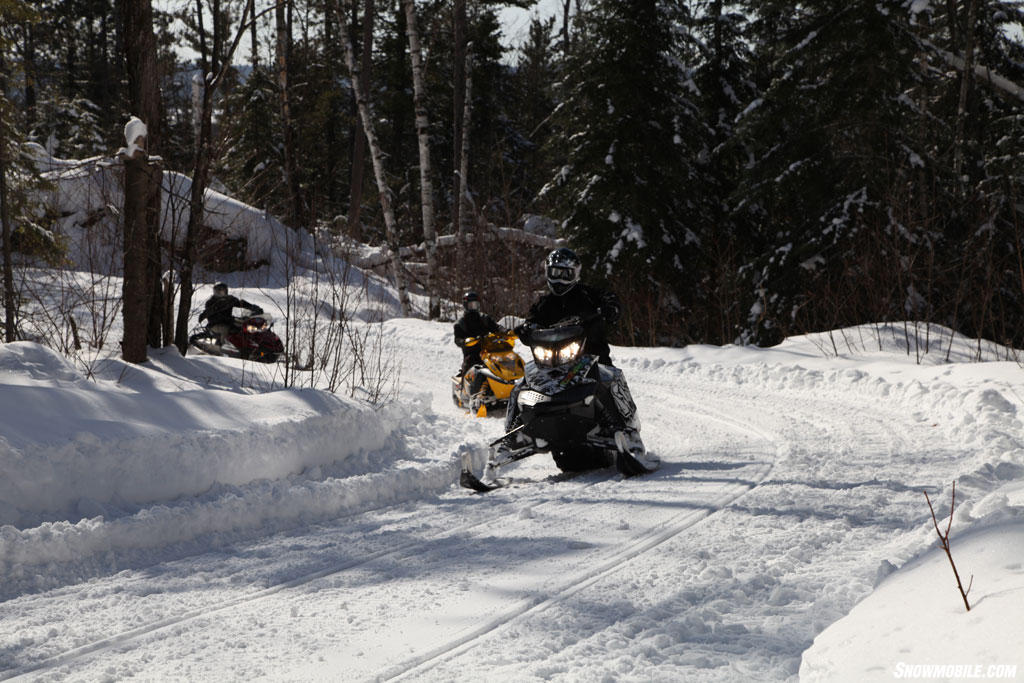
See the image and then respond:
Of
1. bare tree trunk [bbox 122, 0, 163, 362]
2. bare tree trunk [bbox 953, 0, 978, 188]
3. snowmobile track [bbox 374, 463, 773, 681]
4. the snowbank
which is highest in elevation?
bare tree trunk [bbox 953, 0, 978, 188]

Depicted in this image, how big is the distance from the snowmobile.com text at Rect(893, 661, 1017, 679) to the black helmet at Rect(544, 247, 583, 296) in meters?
5.09

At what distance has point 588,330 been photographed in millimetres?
7348

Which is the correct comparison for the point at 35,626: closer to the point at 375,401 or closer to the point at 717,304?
the point at 375,401

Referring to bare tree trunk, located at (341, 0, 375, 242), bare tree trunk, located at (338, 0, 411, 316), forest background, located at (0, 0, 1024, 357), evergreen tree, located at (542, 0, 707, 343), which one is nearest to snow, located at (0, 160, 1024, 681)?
forest background, located at (0, 0, 1024, 357)

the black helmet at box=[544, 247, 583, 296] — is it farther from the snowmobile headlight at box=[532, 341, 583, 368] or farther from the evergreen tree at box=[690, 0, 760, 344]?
the evergreen tree at box=[690, 0, 760, 344]

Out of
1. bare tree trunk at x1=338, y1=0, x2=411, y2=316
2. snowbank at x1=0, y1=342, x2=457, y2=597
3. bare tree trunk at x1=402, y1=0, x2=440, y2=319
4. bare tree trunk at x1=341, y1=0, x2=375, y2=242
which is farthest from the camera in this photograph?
bare tree trunk at x1=341, y1=0, x2=375, y2=242

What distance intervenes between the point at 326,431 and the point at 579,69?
48.9ft

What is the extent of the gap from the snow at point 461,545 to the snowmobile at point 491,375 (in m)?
1.55

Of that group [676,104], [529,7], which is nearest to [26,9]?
[676,104]

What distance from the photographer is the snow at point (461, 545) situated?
3373 mm

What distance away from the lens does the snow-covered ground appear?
3.37 m

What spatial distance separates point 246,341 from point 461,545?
1115 cm

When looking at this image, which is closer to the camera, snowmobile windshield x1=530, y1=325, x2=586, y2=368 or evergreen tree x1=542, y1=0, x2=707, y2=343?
snowmobile windshield x1=530, y1=325, x2=586, y2=368

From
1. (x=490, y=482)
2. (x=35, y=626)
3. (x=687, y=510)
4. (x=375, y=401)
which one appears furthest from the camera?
(x=375, y=401)
